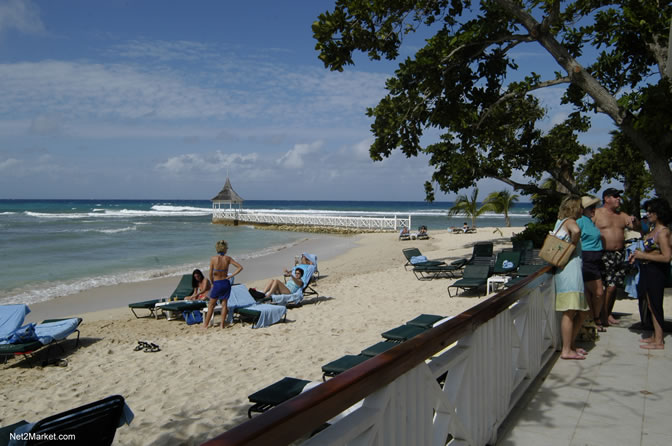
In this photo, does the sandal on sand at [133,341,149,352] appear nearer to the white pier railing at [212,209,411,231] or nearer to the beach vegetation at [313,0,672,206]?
the beach vegetation at [313,0,672,206]

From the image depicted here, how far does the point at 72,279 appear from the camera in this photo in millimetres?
16438

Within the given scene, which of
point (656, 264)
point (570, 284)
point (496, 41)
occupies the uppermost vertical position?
point (496, 41)

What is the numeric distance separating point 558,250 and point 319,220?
1606 inches

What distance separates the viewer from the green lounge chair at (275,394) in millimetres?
3971

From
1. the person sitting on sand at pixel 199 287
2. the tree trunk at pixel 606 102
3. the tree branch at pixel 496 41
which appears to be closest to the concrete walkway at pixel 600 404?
the tree trunk at pixel 606 102

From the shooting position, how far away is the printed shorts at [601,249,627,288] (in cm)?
547

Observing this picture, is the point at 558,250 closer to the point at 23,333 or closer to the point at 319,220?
the point at 23,333

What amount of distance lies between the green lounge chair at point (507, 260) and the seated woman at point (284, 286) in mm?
4444

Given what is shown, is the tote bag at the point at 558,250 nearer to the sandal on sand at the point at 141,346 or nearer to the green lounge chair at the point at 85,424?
the green lounge chair at the point at 85,424

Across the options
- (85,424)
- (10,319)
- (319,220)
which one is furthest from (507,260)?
(319,220)

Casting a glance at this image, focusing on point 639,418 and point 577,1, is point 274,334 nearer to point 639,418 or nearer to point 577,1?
point 639,418

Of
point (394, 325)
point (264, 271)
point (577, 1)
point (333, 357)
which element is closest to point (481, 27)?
point (577, 1)

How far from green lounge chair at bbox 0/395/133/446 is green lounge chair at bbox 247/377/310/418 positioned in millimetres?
973

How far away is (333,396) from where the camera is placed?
4.83 feet
